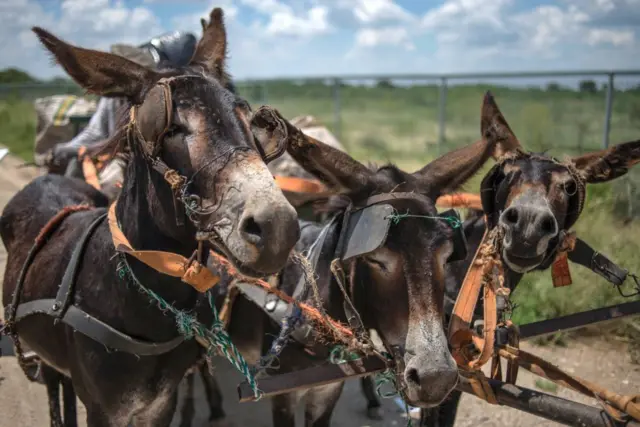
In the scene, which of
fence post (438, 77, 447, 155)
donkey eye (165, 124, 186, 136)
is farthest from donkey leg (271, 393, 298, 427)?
fence post (438, 77, 447, 155)

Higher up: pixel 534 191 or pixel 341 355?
pixel 534 191

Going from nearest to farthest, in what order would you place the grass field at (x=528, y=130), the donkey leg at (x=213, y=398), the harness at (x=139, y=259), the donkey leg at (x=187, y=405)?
1. the harness at (x=139, y=259)
2. the donkey leg at (x=187, y=405)
3. the donkey leg at (x=213, y=398)
4. the grass field at (x=528, y=130)

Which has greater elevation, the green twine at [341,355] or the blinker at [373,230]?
the blinker at [373,230]

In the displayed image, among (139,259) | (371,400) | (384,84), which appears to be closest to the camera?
(139,259)

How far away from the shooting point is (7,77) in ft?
123

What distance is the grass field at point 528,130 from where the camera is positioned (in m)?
6.03

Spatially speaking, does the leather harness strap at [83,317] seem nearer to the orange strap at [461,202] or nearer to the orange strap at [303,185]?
the orange strap at [303,185]

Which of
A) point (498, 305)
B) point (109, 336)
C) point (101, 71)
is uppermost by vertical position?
point (101, 71)

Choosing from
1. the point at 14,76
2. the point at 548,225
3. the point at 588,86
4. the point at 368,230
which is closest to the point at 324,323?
the point at 368,230

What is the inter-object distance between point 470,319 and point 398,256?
664 millimetres

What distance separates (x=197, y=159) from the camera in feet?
6.43

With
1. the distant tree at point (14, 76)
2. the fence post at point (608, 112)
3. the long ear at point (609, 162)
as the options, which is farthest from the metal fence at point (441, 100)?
the distant tree at point (14, 76)

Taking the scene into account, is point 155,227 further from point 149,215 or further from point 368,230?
point 368,230

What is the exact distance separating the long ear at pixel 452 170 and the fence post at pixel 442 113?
285 inches
